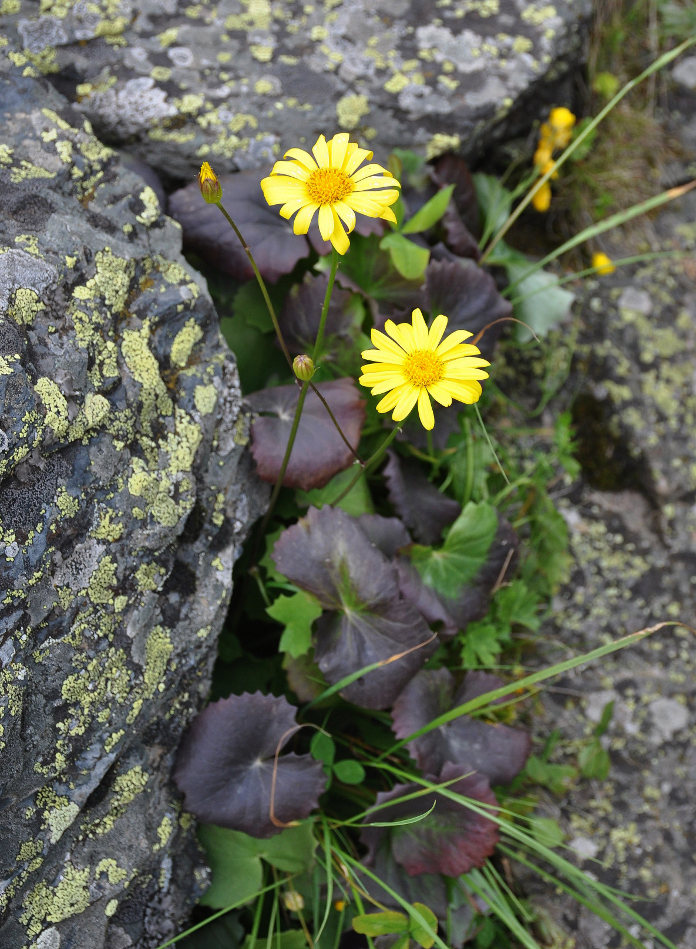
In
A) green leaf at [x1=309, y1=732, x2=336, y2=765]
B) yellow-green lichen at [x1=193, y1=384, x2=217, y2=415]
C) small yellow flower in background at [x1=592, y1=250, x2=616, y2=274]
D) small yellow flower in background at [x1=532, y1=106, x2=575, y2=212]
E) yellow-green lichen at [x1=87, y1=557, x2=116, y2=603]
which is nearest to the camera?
yellow-green lichen at [x1=87, y1=557, x2=116, y2=603]

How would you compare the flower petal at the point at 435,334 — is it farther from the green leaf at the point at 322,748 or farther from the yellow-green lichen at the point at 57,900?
the yellow-green lichen at the point at 57,900

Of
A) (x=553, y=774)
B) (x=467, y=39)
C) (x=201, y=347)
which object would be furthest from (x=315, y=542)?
(x=467, y=39)

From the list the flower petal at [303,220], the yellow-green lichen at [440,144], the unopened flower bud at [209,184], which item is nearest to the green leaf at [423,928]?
the flower petal at [303,220]

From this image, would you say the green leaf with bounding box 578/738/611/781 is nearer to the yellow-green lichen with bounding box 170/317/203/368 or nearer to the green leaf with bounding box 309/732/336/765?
the green leaf with bounding box 309/732/336/765

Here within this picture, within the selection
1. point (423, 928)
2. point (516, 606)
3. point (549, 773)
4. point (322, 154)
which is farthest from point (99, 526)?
point (549, 773)

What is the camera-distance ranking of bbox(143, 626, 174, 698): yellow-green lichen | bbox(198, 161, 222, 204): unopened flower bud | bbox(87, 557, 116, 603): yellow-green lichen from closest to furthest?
bbox(198, 161, 222, 204): unopened flower bud
bbox(87, 557, 116, 603): yellow-green lichen
bbox(143, 626, 174, 698): yellow-green lichen

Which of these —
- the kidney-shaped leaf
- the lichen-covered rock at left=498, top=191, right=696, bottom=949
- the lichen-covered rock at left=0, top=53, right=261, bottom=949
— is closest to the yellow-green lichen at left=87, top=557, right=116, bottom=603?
the lichen-covered rock at left=0, top=53, right=261, bottom=949
